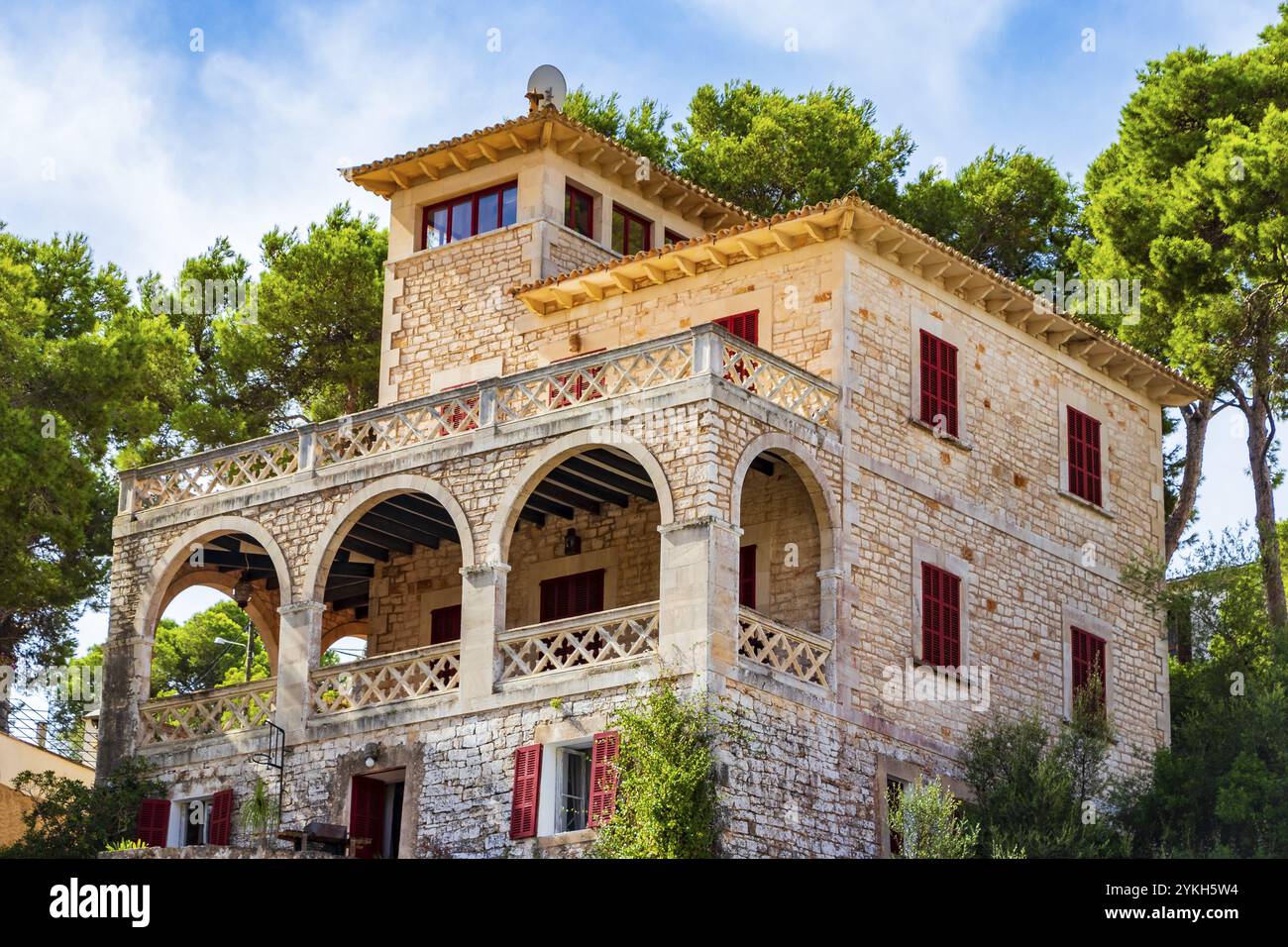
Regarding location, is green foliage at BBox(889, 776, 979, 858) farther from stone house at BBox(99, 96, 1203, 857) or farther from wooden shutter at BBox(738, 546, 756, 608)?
wooden shutter at BBox(738, 546, 756, 608)

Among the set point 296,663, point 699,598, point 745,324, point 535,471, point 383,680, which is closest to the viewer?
point 699,598

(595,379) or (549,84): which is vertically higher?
(549,84)

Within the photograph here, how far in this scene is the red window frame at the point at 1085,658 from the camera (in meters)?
31.6

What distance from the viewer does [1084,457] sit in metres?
33.1

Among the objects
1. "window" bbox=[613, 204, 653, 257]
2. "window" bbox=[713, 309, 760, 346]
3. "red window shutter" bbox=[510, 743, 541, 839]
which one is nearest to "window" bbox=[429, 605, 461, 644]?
"red window shutter" bbox=[510, 743, 541, 839]

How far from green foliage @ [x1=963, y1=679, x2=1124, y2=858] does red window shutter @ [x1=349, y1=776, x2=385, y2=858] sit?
25.1ft

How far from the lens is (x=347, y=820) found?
93.0ft

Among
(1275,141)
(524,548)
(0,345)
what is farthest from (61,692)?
(1275,141)

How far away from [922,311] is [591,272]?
474 centimetres

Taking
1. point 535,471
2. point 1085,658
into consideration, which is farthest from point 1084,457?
point 535,471

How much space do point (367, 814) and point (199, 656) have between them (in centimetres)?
2344

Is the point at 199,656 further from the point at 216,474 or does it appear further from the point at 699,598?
the point at 699,598

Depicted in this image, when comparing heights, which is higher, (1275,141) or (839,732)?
(1275,141)
